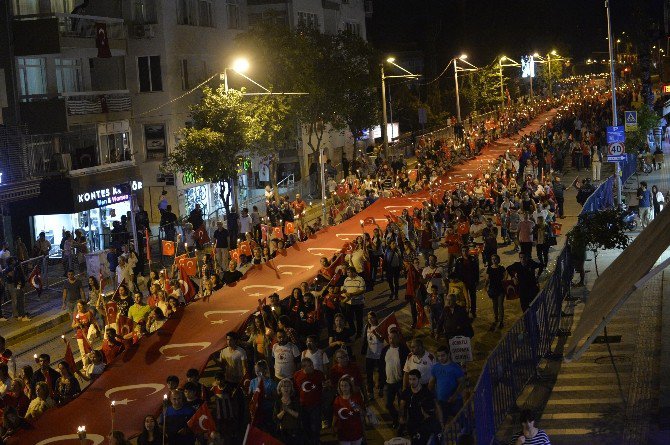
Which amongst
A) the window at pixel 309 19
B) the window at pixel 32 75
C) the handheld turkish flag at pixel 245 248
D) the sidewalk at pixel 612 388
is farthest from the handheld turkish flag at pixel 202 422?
the window at pixel 309 19

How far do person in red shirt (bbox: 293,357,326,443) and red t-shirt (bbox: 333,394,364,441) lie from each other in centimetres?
109

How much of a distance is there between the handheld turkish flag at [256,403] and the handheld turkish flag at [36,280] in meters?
15.0

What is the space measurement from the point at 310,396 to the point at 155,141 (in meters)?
31.9

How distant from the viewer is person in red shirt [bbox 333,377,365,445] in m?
13.9

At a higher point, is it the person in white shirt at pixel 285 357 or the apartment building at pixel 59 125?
the apartment building at pixel 59 125

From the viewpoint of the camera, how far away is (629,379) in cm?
1705

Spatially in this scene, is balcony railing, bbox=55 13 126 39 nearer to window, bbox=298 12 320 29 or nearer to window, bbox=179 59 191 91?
window, bbox=179 59 191 91

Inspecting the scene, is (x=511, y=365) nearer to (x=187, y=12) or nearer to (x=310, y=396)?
(x=310, y=396)

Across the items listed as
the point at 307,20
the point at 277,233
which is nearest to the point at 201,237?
the point at 277,233

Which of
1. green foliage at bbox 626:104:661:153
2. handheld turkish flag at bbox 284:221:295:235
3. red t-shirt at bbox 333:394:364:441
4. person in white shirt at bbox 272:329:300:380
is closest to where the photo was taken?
red t-shirt at bbox 333:394:364:441

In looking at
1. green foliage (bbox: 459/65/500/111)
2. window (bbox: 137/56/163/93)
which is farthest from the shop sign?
green foliage (bbox: 459/65/500/111)

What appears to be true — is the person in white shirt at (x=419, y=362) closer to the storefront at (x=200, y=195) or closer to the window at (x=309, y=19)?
the storefront at (x=200, y=195)

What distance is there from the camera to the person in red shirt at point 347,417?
13922mm

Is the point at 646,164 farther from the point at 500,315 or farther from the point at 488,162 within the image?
the point at 500,315
